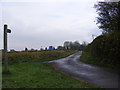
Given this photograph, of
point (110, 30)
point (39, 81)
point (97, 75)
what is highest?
point (110, 30)

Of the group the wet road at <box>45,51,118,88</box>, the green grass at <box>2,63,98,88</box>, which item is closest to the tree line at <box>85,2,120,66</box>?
the wet road at <box>45,51,118,88</box>

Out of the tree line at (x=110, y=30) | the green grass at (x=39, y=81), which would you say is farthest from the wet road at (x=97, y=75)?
the tree line at (x=110, y=30)

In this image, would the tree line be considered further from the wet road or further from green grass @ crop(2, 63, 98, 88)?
green grass @ crop(2, 63, 98, 88)

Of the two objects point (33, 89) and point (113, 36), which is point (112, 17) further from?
point (33, 89)

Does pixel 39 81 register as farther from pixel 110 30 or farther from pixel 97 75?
pixel 110 30

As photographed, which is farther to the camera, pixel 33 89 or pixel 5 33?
pixel 5 33

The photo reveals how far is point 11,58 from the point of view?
20.5 metres

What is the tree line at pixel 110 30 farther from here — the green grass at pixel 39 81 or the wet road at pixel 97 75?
the green grass at pixel 39 81

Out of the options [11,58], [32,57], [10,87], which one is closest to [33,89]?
[10,87]

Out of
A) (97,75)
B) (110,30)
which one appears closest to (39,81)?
(97,75)

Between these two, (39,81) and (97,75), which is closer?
(39,81)

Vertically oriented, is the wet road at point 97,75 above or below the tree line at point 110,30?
below

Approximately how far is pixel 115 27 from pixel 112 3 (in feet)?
8.25

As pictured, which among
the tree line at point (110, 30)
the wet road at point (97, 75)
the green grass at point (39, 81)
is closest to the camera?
the green grass at point (39, 81)
